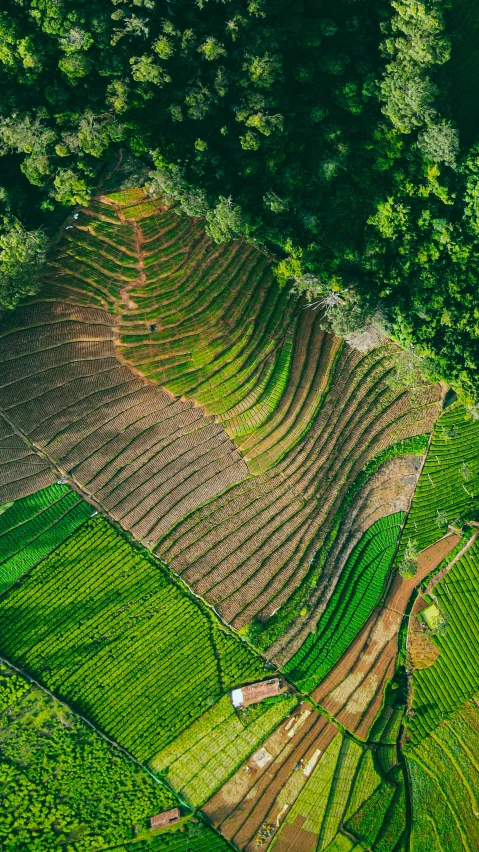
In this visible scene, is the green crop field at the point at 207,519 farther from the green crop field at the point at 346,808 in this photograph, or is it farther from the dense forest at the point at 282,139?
the dense forest at the point at 282,139

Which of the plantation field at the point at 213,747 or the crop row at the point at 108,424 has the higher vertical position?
the crop row at the point at 108,424

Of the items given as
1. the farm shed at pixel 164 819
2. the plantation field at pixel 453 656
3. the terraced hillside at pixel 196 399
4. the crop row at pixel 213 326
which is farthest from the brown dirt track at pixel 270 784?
the crop row at pixel 213 326

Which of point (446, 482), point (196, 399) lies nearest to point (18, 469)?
Answer: point (196, 399)

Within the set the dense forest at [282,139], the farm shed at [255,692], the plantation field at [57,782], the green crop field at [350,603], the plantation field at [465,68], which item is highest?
the plantation field at [465,68]

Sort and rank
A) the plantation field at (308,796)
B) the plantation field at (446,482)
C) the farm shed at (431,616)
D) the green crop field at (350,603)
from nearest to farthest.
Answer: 1. the plantation field at (308,796)
2. the green crop field at (350,603)
3. the farm shed at (431,616)
4. the plantation field at (446,482)

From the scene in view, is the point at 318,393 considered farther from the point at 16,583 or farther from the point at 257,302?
the point at 16,583

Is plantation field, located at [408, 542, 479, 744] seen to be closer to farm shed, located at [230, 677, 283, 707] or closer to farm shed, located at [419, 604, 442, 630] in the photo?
farm shed, located at [419, 604, 442, 630]

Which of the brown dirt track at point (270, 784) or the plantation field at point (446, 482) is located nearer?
the brown dirt track at point (270, 784)

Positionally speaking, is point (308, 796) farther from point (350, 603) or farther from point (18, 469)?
point (18, 469)
